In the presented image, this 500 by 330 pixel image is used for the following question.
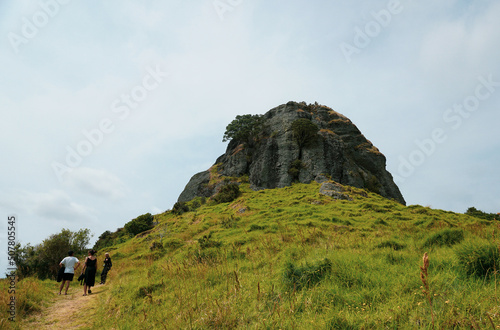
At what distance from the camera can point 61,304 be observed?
1042 cm

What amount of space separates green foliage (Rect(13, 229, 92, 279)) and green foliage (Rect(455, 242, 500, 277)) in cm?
2424

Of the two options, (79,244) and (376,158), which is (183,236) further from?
(376,158)

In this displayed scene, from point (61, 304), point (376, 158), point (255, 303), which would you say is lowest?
point (61, 304)

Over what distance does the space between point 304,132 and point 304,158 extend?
5.78m

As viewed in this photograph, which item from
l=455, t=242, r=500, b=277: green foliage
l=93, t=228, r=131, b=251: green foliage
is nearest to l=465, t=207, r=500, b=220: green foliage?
l=455, t=242, r=500, b=277: green foliage

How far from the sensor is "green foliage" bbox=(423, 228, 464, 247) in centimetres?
766

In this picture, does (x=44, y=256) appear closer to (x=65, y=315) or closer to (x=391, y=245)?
(x=65, y=315)

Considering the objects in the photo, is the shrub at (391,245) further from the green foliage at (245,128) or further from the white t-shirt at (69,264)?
the green foliage at (245,128)

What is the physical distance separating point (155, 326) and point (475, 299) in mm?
5831

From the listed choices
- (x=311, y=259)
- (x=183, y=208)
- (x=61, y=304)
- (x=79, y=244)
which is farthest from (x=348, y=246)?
(x=183, y=208)

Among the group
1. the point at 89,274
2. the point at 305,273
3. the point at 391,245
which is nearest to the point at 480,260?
the point at 305,273

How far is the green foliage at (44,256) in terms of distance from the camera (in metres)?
18.5

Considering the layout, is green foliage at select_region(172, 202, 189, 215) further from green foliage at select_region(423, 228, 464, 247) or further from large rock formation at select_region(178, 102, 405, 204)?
green foliage at select_region(423, 228, 464, 247)

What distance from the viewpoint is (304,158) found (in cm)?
4706
